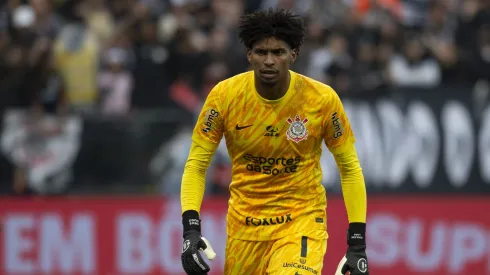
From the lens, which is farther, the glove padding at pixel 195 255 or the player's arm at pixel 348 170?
the player's arm at pixel 348 170

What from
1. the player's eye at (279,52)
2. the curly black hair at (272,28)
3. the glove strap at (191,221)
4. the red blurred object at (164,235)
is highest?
the curly black hair at (272,28)

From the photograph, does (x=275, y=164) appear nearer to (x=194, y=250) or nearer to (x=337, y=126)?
(x=337, y=126)

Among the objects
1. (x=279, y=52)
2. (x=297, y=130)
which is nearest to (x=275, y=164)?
(x=297, y=130)

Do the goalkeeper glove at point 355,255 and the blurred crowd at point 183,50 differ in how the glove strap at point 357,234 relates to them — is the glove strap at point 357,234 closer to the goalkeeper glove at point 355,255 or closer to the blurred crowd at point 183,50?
the goalkeeper glove at point 355,255

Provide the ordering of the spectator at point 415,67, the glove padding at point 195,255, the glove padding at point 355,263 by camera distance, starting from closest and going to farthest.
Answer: the glove padding at point 195,255 < the glove padding at point 355,263 < the spectator at point 415,67

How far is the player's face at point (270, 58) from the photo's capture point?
7.09m

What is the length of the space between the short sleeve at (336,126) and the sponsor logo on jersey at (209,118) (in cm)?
80

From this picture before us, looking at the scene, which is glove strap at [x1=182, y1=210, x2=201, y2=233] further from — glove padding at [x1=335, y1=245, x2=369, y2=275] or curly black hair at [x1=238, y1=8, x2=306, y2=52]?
curly black hair at [x1=238, y1=8, x2=306, y2=52]

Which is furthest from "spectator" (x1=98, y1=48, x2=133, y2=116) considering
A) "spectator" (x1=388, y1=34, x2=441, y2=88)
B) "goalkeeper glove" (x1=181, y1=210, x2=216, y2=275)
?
"goalkeeper glove" (x1=181, y1=210, x2=216, y2=275)

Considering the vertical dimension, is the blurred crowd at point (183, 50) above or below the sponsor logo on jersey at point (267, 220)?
above

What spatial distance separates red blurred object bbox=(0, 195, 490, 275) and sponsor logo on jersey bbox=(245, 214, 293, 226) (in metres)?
5.58

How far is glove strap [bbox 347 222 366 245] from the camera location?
7.37 meters

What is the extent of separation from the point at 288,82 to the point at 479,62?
767 cm

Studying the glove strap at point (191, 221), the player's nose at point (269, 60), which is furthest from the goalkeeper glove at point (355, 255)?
the player's nose at point (269, 60)
